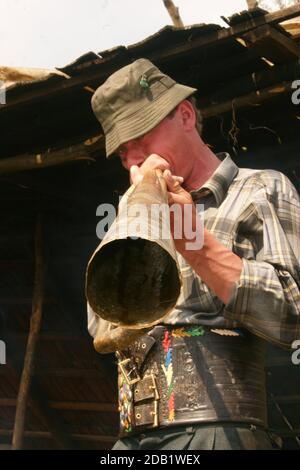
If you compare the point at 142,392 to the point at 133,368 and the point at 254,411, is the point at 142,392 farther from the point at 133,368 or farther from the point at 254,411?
the point at 254,411

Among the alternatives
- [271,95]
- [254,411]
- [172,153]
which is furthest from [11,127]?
[254,411]

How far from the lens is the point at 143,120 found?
Result: 3.35 metres

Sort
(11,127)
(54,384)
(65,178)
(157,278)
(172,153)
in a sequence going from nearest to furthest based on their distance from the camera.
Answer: (157,278)
(172,153)
(11,127)
(65,178)
(54,384)

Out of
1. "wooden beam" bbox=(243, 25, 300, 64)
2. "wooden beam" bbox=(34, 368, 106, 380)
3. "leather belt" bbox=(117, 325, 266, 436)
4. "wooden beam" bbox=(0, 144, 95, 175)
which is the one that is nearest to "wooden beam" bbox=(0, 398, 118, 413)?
"wooden beam" bbox=(34, 368, 106, 380)

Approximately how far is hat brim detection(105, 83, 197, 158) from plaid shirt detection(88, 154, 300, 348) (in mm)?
336

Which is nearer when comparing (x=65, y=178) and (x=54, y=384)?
(x=65, y=178)

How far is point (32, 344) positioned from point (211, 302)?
12.1ft

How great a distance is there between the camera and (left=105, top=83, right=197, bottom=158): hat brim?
3.31 m

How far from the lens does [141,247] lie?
2.84m

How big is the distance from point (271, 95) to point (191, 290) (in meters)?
1.81

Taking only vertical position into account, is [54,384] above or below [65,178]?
below
